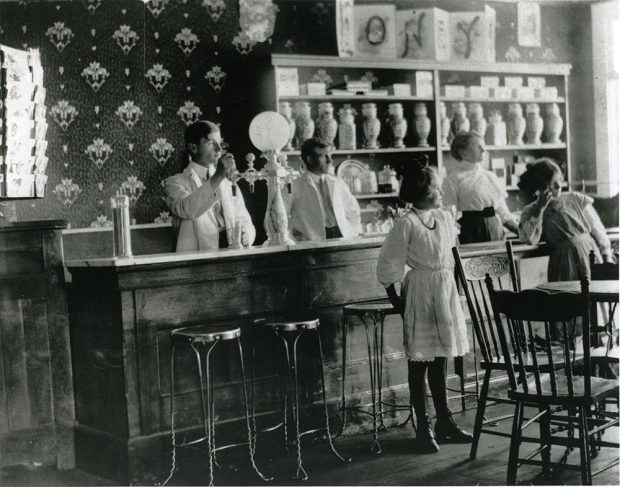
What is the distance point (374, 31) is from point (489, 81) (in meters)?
1.33

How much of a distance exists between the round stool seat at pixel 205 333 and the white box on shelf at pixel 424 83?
4.03 metres

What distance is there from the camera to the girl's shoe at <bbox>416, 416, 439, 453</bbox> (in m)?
4.02

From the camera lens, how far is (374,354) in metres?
4.56

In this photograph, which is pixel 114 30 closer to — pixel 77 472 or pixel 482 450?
pixel 77 472

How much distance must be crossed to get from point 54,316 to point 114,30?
271 cm

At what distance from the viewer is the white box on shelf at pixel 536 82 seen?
8.12 meters

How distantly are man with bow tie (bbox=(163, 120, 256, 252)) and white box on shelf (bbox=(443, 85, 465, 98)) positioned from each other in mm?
3346

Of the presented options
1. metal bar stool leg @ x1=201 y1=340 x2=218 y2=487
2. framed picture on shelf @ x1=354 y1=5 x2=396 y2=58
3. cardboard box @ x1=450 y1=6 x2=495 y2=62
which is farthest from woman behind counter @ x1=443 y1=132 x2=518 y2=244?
metal bar stool leg @ x1=201 y1=340 x2=218 y2=487

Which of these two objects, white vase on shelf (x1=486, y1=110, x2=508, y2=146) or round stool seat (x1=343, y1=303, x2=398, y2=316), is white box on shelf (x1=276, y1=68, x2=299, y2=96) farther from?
round stool seat (x1=343, y1=303, x2=398, y2=316)

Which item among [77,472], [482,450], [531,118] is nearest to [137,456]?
[77,472]

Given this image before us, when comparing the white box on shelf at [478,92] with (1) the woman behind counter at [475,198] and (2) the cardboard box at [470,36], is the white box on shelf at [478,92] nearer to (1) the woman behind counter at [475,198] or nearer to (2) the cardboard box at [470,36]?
(2) the cardboard box at [470,36]

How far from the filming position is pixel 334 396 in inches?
174

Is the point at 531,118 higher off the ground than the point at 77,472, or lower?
higher

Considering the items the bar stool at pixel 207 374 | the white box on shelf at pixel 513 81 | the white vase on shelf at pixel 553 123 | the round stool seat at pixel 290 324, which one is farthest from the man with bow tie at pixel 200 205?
the white vase on shelf at pixel 553 123
